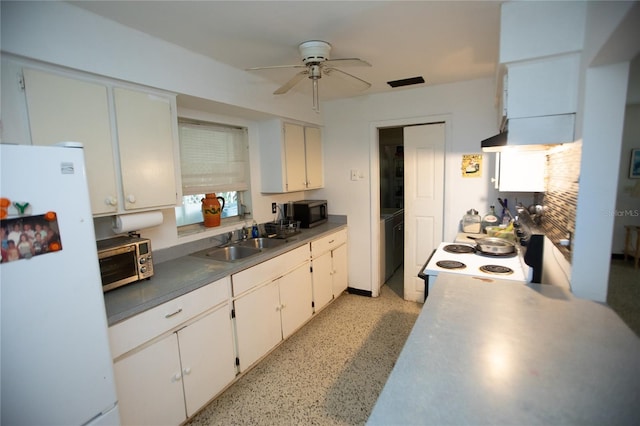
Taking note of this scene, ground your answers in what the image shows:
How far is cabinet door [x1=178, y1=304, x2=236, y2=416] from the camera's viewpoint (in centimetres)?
186

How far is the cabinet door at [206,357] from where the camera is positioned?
6.09 ft

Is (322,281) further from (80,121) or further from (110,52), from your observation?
(110,52)

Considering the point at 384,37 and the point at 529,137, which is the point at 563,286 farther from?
the point at 384,37

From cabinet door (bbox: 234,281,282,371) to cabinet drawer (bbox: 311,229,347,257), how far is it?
26.3 inches

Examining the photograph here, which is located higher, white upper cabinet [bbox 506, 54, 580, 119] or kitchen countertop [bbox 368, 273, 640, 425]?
white upper cabinet [bbox 506, 54, 580, 119]

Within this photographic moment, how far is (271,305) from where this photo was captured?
2523mm

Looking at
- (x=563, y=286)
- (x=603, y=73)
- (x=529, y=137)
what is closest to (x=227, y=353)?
(x=563, y=286)

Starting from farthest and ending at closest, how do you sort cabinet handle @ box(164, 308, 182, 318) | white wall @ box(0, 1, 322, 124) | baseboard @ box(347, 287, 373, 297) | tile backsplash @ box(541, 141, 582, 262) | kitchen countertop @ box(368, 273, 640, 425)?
baseboard @ box(347, 287, 373, 297) → cabinet handle @ box(164, 308, 182, 318) → tile backsplash @ box(541, 141, 582, 262) → white wall @ box(0, 1, 322, 124) → kitchen countertop @ box(368, 273, 640, 425)

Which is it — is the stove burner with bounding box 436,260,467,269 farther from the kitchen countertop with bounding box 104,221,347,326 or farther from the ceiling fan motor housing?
the ceiling fan motor housing

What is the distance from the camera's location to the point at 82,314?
48.9 inches

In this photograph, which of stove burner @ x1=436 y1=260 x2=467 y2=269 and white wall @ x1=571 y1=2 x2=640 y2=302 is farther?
stove burner @ x1=436 y1=260 x2=467 y2=269

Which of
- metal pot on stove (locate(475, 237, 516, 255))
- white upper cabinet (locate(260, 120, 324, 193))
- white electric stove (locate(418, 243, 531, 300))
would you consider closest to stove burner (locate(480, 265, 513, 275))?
white electric stove (locate(418, 243, 531, 300))

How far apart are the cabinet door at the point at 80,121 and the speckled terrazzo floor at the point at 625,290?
3.20 m

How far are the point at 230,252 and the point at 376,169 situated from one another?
6.14ft
